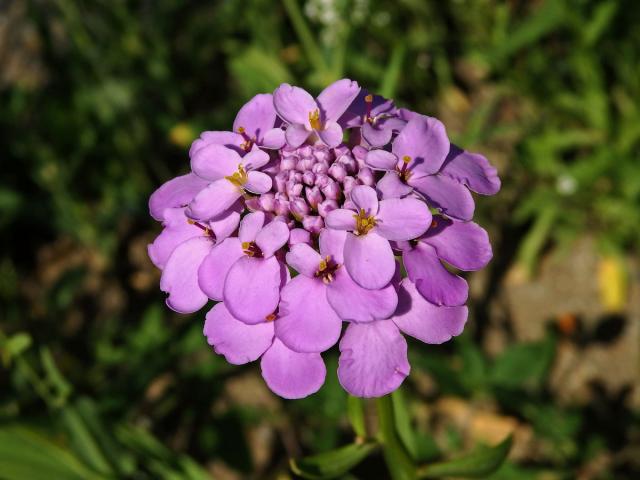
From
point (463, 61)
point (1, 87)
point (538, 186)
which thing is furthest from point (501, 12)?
point (1, 87)

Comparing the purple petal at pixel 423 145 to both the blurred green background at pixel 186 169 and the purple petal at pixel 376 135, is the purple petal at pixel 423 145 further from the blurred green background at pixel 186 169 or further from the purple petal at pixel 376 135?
the blurred green background at pixel 186 169

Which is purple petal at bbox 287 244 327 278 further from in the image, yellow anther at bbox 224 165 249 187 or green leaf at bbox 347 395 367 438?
green leaf at bbox 347 395 367 438

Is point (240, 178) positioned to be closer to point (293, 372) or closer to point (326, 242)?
point (326, 242)

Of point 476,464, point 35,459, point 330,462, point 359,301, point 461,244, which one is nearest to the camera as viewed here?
point 359,301

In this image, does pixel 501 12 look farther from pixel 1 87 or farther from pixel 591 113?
pixel 1 87

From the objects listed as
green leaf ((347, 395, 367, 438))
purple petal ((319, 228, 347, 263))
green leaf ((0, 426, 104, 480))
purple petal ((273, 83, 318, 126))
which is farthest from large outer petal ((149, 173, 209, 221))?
green leaf ((0, 426, 104, 480))

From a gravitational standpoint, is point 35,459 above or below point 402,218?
below

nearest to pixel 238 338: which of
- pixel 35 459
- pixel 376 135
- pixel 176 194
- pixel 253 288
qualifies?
pixel 253 288

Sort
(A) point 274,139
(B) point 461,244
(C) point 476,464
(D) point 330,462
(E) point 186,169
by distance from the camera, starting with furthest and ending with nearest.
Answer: (E) point 186,169, (C) point 476,464, (D) point 330,462, (A) point 274,139, (B) point 461,244
